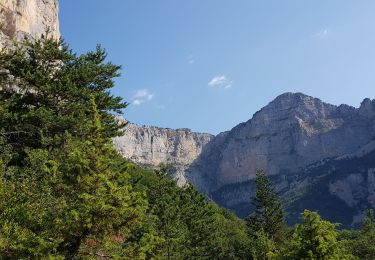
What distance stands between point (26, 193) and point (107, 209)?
3227 millimetres

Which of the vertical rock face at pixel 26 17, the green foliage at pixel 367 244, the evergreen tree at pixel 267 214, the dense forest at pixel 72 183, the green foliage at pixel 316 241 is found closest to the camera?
the dense forest at pixel 72 183

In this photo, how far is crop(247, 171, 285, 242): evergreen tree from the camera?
55031 millimetres

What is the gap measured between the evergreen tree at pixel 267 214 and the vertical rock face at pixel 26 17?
42907 mm

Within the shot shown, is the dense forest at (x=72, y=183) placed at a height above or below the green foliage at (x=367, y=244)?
above

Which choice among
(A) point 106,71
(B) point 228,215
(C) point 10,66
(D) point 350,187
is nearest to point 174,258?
(A) point 106,71

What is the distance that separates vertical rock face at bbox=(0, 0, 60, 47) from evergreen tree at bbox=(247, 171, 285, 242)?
4291 centimetres

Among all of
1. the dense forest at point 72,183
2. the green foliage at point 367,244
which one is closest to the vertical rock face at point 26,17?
the dense forest at point 72,183

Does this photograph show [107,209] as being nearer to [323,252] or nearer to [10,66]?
[323,252]

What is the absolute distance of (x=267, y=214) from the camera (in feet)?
185

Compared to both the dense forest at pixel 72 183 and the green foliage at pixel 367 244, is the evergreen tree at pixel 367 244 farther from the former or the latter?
the dense forest at pixel 72 183

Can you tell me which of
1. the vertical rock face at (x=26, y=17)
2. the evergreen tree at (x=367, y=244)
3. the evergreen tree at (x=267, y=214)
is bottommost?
the evergreen tree at (x=367, y=244)

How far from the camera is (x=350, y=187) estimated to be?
19325cm

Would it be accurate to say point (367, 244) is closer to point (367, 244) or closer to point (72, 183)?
point (367, 244)

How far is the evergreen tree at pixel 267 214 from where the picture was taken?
2167 inches
